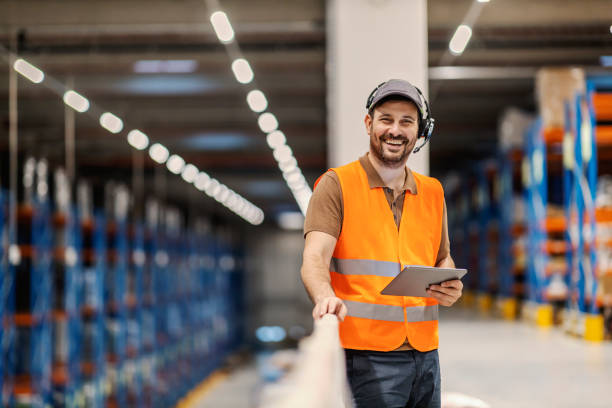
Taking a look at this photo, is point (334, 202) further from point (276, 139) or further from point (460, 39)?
point (276, 139)

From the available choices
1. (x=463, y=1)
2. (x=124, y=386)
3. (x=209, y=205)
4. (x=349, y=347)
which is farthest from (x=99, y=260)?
(x=209, y=205)

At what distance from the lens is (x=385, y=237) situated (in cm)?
261

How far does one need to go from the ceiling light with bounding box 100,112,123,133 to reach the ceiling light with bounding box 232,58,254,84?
161 inches

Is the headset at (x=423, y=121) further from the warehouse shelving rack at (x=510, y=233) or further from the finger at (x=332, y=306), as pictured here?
the warehouse shelving rack at (x=510, y=233)

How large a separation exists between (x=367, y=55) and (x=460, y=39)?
3.99 metres

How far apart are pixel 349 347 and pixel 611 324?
240 inches

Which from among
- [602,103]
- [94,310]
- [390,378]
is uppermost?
[602,103]

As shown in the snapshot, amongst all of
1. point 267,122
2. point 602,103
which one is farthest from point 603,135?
point 267,122

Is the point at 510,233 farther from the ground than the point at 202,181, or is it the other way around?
the point at 202,181

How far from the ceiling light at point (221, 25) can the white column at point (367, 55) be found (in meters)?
2.82

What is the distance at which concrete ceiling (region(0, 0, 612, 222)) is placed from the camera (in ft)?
29.5

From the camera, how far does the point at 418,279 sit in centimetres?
237

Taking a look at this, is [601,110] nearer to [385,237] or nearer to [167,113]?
[385,237]

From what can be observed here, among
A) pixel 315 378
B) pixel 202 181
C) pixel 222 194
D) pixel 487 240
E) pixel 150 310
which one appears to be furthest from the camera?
pixel 222 194
